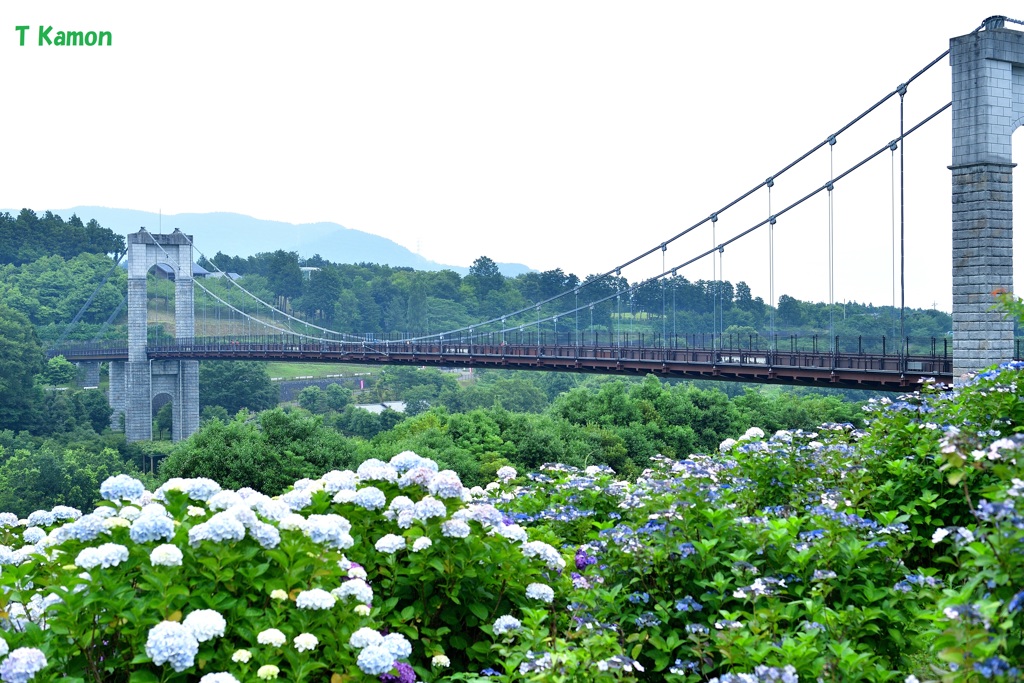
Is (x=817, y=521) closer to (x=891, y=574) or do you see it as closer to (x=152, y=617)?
(x=891, y=574)

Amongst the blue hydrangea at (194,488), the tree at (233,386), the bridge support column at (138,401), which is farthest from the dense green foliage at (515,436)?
the tree at (233,386)

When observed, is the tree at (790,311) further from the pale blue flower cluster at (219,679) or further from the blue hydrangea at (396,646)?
the pale blue flower cluster at (219,679)

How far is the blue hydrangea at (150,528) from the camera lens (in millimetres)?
5285

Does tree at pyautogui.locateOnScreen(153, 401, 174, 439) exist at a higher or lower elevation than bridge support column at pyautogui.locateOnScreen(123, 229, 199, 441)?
lower

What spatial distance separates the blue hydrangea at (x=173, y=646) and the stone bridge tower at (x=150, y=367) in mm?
71098

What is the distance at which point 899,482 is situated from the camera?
25.2ft

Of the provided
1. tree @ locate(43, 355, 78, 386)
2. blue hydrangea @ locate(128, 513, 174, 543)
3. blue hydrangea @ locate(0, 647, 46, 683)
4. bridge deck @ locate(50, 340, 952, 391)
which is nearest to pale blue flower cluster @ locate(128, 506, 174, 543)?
blue hydrangea @ locate(128, 513, 174, 543)

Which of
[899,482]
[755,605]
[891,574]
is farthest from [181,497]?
[899,482]

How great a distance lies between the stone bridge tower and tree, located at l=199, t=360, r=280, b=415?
5.49m

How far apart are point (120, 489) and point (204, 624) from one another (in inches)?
68.0

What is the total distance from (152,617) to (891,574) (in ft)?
14.4

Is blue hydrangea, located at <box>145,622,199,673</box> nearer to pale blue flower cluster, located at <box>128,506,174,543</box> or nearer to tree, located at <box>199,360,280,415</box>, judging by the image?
pale blue flower cluster, located at <box>128,506,174,543</box>

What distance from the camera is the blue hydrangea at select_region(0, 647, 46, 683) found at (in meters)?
4.99

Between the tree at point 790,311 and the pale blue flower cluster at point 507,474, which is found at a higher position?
the tree at point 790,311
